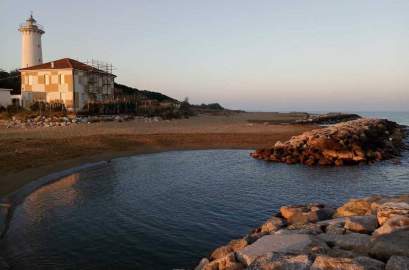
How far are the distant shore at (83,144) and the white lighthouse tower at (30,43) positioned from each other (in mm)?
22908

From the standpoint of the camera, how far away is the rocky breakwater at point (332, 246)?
5625 millimetres

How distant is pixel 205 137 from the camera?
115 feet

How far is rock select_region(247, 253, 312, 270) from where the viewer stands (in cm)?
570

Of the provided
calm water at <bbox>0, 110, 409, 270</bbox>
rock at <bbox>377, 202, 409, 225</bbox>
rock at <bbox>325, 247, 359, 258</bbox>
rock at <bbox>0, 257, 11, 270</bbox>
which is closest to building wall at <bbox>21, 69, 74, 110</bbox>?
calm water at <bbox>0, 110, 409, 270</bbox>

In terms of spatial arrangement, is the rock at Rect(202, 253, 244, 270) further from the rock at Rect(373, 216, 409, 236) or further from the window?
the window

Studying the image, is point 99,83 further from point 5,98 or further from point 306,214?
point 306,214

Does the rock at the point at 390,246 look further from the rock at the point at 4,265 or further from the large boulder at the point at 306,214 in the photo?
the rock at the point at 4,265

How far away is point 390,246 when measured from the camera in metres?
6.14

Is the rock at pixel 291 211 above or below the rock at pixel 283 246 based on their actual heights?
Answer: below

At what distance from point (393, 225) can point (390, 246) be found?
1.07 metres

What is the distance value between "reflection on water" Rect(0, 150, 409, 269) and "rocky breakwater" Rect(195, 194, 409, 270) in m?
2.27

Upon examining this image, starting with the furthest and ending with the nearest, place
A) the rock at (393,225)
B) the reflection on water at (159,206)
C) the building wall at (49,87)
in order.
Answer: the building wall at (49,87) < the reflection on water at (159,206) < the rock at (393,225)

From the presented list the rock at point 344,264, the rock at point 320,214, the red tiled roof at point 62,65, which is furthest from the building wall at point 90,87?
the rock at point 344,264

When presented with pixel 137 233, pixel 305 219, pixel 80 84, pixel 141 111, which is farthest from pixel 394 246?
pixel 141 111
